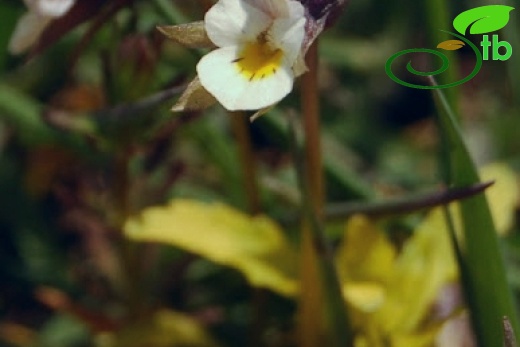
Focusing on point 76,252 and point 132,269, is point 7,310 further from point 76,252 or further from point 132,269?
point 132,269

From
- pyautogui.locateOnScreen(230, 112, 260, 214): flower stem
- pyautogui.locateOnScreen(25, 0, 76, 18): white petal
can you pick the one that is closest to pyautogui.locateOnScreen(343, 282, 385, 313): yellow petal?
pyautogui.locateOnScreen(230, 112, 260, 214): flower stem

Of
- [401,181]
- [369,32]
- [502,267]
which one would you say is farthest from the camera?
[369,32]

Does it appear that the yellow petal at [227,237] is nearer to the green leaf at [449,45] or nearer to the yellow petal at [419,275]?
the yellow petal at [419,275]

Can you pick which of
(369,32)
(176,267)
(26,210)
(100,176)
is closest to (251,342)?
(176,267)

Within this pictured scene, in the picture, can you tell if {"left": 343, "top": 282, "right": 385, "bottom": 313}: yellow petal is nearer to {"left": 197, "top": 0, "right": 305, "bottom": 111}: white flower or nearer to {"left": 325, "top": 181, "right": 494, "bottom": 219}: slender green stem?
{"left": 325, "top": 181, "right": 494, "bottom": 219}: slender green stem

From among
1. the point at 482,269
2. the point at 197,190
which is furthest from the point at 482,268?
the point at 197,190

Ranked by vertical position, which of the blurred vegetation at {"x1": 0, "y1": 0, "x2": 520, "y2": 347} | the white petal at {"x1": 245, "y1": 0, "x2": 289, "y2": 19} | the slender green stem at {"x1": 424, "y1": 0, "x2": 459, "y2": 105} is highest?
the white petal at {"x1": 245, "y1": 0, "x2": 289, "y2": 19}

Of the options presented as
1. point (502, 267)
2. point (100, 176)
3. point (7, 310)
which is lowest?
point (7, 310)
